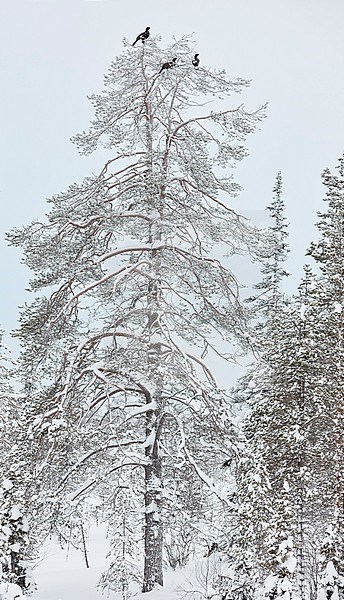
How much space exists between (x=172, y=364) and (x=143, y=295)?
5.70ft

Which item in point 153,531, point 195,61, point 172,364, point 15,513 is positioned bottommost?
point 153,531

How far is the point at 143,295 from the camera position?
14.1 m

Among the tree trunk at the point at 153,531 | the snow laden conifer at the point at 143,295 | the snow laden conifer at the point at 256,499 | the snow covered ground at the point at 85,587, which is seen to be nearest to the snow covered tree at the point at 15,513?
the snow laden conifer at the point at 143,295

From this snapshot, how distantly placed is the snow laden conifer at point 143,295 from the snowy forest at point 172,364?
42mm

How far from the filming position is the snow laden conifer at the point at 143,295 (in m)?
12.8

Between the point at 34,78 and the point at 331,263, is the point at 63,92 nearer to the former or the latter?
the point at 34,78

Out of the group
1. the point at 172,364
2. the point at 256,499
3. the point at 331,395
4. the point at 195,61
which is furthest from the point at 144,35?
the point at 256,499

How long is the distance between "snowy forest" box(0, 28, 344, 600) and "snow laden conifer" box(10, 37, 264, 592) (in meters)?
0.04

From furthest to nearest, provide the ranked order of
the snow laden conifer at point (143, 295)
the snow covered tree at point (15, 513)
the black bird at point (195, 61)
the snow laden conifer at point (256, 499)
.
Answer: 1. the black bird at point (195, 61)
2. the snow laden conifer at point (143, 295)
3. the snow covered tree at point (15, 513)
4. the snow laden conifer at point (256, 499)

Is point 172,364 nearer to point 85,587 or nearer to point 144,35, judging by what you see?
point 144,35

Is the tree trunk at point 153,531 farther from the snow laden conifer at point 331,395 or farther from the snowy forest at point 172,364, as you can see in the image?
the snow laden conifer at point 331,395

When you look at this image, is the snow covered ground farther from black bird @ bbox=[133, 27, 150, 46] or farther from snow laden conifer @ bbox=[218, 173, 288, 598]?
black bird @ bbox=[133, 27, 150, 46]

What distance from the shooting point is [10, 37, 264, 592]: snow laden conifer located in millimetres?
12836

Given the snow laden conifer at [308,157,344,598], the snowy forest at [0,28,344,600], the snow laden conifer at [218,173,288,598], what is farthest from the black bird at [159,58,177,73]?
the snow laden conifer at [218,173,288,598]
